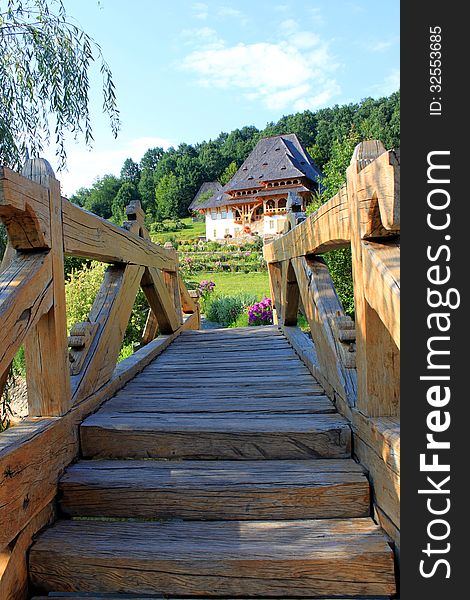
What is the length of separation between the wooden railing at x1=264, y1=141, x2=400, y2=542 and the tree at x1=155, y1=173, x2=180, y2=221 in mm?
61044

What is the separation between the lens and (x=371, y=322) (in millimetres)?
1642

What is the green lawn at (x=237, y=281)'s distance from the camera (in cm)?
1514

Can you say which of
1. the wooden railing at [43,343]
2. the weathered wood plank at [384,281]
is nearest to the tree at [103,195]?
the wooden railing at [43,343]

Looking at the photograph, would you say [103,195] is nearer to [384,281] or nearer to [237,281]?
[237,281]

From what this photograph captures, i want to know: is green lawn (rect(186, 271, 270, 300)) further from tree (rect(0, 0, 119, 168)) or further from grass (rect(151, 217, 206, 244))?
grass (rect(151, 217, 206, 244))

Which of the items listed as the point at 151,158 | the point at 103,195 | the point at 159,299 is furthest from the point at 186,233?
the point at 159,299

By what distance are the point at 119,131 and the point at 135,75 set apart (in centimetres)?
192

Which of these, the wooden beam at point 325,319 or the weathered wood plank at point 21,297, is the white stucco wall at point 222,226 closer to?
the wooden beam at point 325,319

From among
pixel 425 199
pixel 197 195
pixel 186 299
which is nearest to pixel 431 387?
pixel 425 199

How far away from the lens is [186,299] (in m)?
6.48

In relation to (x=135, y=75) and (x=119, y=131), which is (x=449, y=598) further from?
(x=135, y=75)

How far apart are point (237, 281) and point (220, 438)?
16253mm

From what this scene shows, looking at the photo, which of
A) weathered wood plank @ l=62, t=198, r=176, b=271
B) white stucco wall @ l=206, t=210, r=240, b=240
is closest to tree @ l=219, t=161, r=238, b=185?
white stucco wall @ l=206, t=210, r=240, b=240

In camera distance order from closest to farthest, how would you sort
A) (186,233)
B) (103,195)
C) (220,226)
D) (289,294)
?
(289,294) → (220,226) → (186,233) → (103,195)
